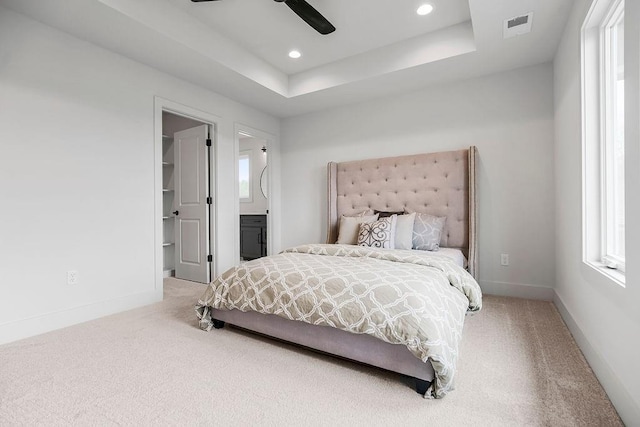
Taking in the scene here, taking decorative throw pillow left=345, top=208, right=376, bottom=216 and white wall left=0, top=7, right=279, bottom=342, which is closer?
white wall left=0, top=7, right=279, bottom=342

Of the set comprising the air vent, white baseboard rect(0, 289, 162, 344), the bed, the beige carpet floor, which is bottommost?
the beige carpet floor

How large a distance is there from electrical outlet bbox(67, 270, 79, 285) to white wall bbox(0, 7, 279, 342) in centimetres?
3

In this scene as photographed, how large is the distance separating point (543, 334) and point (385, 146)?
255 centimetres

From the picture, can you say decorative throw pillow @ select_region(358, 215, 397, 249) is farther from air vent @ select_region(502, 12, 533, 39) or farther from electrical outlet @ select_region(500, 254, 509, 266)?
air vent @ select_region(502, 12, 533, 39)

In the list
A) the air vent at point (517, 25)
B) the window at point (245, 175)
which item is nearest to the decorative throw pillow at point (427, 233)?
the air vent at point (517, 25)

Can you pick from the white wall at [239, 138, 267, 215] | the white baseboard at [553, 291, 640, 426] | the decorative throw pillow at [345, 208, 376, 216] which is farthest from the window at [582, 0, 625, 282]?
the white wall at [239, 138, 267, 215]

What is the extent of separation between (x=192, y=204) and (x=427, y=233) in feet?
9.48

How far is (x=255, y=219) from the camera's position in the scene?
5.32 m

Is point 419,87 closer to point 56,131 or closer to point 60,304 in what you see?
point 56,131

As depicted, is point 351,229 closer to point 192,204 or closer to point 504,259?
point 504,259

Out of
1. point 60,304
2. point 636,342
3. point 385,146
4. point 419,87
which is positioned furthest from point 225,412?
point 419,87

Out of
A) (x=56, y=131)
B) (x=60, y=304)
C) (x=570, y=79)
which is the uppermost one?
(x=570, y=79)

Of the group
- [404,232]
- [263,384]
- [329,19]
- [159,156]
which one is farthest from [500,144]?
[159,156]

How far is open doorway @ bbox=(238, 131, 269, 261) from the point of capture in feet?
17.3
